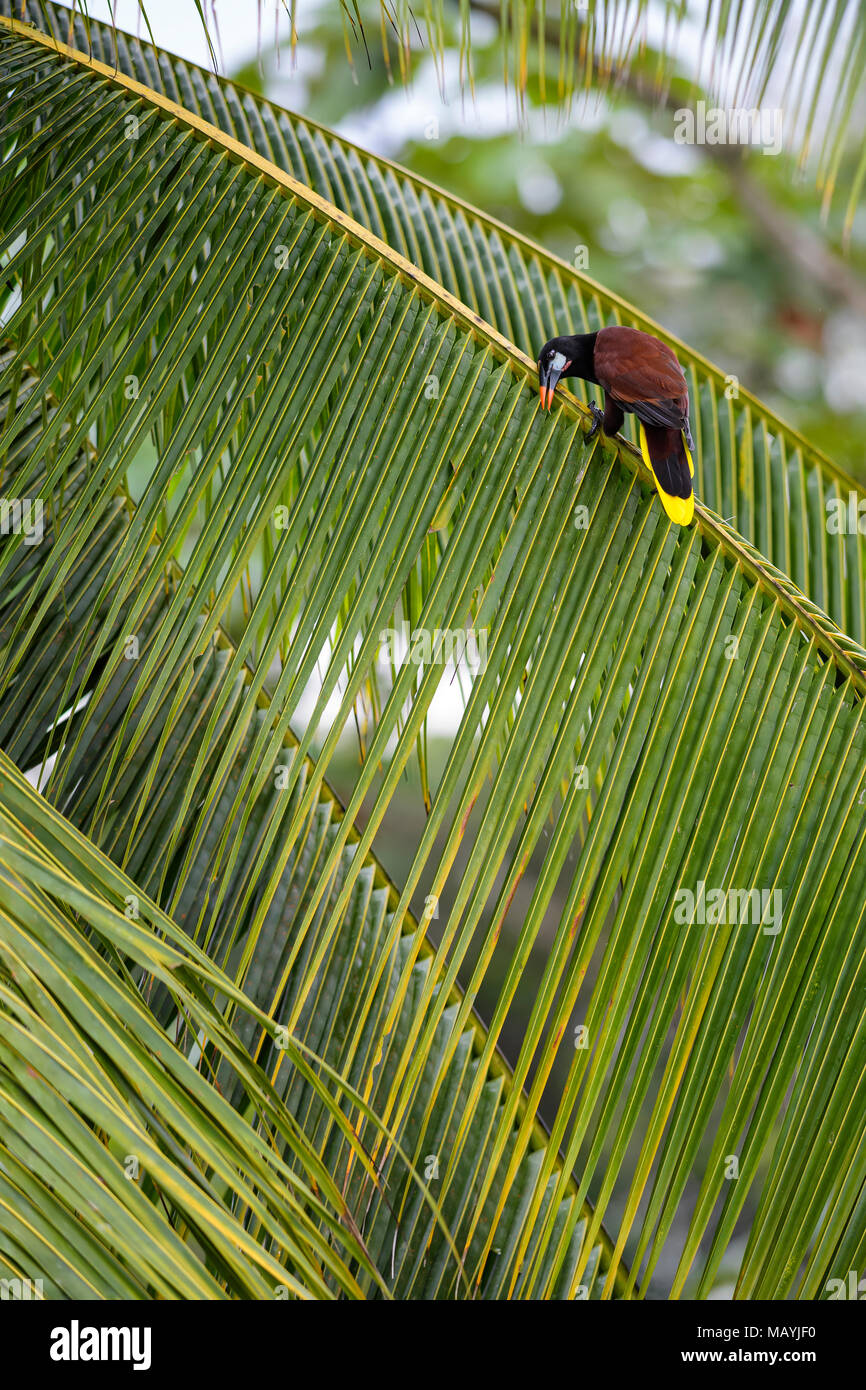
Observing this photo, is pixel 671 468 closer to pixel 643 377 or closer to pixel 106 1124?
pixel 643 377

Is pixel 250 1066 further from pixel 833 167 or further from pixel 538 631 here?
pixel 833 167

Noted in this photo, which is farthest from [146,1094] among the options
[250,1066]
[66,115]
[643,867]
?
[66,115]

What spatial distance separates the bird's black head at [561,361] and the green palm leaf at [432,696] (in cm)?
2

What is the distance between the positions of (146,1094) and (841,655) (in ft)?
2.53

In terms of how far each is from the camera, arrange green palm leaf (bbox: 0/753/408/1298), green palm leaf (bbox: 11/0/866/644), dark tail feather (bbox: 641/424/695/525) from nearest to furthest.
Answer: green palm leaf (bbox: 0/753/408/1298), dark tail feather (bbox: 641/424/695/525), green palm leaf (bbox: 11/0/866/644)

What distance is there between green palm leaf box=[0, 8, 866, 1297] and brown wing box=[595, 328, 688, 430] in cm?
7

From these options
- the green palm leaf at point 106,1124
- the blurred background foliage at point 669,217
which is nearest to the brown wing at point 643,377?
the green palm leaf at point 106,1124

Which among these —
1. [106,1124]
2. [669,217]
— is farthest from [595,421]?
[669,217]

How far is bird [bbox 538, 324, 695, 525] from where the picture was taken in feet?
3.71

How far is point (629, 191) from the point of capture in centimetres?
Result: 648

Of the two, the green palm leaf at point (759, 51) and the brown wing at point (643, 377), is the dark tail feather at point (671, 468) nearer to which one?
the brown wing at point (643, 377)

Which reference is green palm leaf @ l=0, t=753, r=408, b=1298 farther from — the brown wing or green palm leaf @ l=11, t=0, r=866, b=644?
green palm leaf @ l=11, t=0, r=866, b=644

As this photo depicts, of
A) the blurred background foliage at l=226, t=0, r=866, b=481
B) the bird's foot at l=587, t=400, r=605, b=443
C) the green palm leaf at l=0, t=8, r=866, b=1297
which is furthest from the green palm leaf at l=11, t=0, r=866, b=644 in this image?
the blurred background foliage at l=226, t=0, r=866, b=481

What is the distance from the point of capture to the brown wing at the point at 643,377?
1.22 metres
